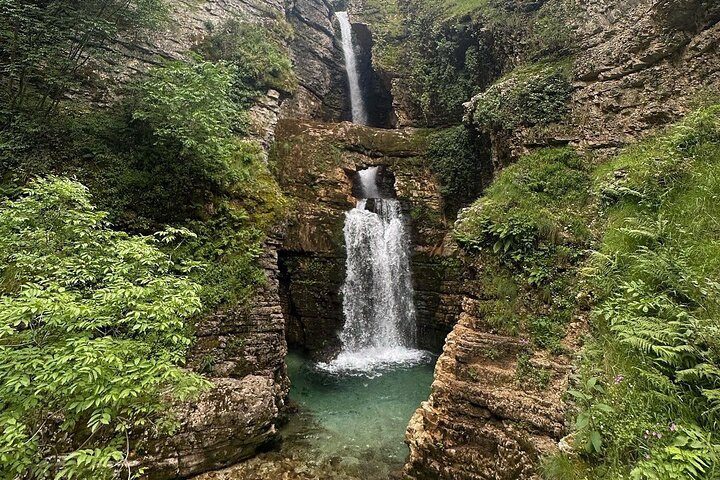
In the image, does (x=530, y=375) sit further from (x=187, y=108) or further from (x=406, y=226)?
(x=187, y=108)

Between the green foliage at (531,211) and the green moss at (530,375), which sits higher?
the green foliage at (531,211)

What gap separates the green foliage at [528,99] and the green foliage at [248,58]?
963 centimetres

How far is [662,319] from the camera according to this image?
4203 millimetres

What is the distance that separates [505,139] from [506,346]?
771 cm

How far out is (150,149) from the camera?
1037cm

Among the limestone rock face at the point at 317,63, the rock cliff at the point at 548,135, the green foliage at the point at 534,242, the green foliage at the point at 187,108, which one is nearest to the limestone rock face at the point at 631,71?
the rock cliff at the point at 548,135

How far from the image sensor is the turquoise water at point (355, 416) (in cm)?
700

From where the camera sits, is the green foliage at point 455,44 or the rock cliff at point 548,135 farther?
the green foliage at point 455,44

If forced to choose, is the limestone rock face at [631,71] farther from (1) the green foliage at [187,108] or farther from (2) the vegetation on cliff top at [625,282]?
(1) the green foliage at [187,108]

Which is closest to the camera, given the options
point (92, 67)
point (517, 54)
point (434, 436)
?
point (434, 436)

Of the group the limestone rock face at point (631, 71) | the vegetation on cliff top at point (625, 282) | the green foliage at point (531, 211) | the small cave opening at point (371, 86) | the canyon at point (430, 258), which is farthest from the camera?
the small cave opening at point (371, 86)

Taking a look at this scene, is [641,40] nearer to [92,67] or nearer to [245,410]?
[245,410]

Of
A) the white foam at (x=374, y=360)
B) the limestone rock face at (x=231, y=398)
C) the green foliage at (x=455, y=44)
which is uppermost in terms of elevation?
the green foliage at (x=455, y=44)

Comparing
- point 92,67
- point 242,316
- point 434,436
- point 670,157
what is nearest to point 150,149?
point 92,67
